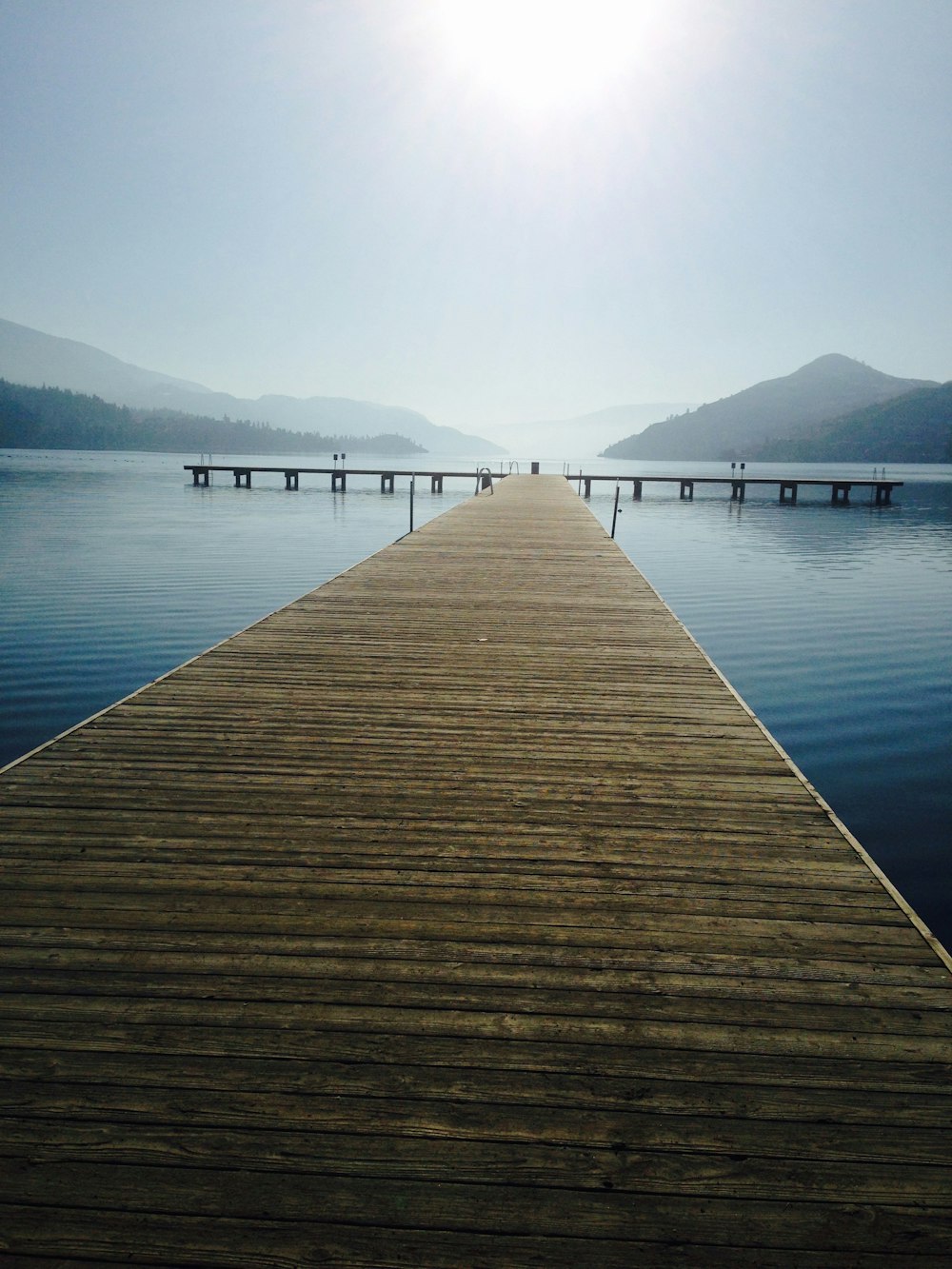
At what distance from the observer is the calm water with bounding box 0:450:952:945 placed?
8.46 metres

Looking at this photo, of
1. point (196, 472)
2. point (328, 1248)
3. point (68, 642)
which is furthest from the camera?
point (196, 472)

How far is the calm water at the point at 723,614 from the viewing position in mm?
8461

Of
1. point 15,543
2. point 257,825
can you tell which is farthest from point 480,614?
point 15,543

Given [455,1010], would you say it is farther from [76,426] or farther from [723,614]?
[76,426]

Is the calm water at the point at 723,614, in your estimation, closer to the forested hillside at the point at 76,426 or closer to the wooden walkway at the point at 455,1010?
the wooden walkway at the point at 455,1010

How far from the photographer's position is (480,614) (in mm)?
8461

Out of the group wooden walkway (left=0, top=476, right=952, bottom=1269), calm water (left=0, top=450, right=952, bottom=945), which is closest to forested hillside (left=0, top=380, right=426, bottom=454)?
calm water (left=0, top=450, right=952, bottom=945)

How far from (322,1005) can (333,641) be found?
496 centimetres

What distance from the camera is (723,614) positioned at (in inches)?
653

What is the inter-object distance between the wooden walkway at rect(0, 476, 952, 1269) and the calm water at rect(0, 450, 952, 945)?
197 cm

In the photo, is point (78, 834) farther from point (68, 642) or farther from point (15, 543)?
point (15, 543)

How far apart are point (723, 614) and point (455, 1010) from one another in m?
15.3

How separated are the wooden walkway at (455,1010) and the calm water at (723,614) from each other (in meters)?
1.97

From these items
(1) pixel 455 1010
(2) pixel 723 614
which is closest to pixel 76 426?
(2) pixel 723 614
